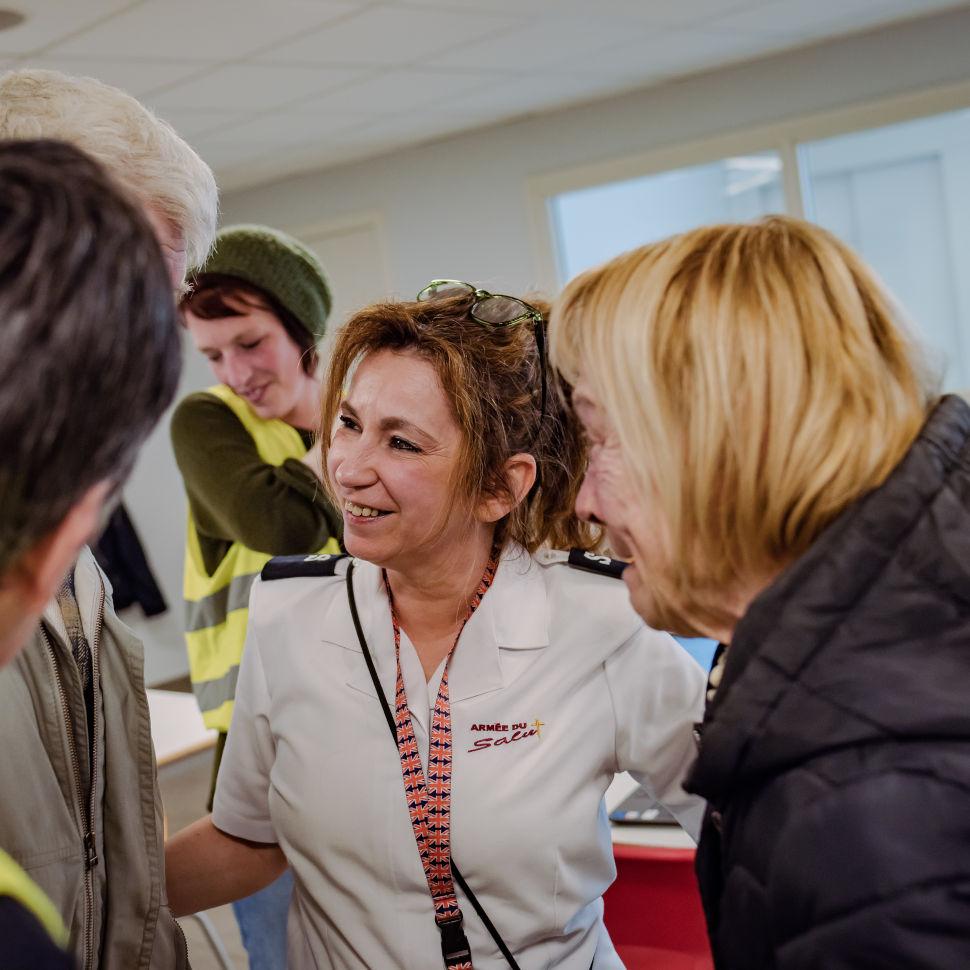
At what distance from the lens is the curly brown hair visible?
162 cm

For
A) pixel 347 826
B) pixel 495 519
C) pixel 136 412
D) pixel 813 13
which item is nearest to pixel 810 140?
pixel 813 13

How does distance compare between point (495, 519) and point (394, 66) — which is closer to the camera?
point (495, 519)

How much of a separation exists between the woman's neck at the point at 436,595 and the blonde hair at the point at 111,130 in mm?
574

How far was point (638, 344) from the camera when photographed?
101cm

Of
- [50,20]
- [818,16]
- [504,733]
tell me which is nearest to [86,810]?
[504,733]

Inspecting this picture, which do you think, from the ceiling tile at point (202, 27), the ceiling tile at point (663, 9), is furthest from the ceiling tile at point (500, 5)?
the ceiling tile at point (202, 27)

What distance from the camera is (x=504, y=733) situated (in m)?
1.48

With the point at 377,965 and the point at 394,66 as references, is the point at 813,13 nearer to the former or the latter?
the point at 394,66

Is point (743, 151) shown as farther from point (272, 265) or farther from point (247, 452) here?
point (247, 452)

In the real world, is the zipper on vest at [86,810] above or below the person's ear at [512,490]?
below

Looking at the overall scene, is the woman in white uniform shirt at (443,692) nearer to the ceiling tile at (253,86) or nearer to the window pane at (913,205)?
the ceiling tile at (253,86)

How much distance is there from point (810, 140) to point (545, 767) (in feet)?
18.2

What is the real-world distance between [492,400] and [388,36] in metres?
3.51

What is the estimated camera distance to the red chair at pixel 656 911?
1931 mm
